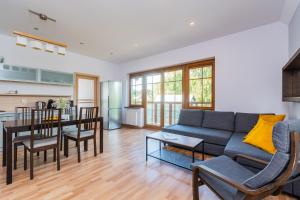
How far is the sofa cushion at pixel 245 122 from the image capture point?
108 inches

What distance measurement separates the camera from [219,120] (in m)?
3.15

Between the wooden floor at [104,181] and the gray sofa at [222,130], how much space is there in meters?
0.58

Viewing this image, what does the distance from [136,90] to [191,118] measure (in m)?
2.81

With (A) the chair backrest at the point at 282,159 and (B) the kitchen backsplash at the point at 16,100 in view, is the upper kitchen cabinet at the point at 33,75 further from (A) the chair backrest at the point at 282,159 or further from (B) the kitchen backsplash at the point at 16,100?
(A) the chair backrest at the point at 282,159

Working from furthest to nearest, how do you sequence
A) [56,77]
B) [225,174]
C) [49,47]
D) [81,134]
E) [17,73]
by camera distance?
[56,77]
[17,73]
[81,134]
[49,47]
[225,174]

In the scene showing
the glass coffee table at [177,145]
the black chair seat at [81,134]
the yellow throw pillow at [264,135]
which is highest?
the yellow throw pillow at [264,135]

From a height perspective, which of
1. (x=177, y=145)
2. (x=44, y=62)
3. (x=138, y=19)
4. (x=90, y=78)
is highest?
(x=138, y=19)

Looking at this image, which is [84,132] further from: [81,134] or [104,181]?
[104,181]

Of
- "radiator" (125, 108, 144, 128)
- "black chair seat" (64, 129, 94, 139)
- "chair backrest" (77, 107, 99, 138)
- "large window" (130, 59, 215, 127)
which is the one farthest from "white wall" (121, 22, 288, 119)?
"black chair seat" (64, 129, 94, 139)

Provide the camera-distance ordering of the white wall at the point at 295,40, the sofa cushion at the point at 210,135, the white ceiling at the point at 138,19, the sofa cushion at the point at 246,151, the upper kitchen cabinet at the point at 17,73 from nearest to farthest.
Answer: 1. the sofa cushion at the point at 246,151
2. the white wall at the point at 295,40
3. the white ceiling at the point at 138,19
4. the sofa cushion at the point at 210,135
5. the upper kitchen cabinet at the point at 17,73

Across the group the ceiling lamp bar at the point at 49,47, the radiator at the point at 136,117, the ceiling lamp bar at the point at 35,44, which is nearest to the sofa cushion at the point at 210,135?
the radiator at the point at 136,117

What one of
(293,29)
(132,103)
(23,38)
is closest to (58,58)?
(23,38)

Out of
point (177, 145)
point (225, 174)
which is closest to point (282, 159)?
point (225, 174)

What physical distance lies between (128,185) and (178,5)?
9.13 ft
